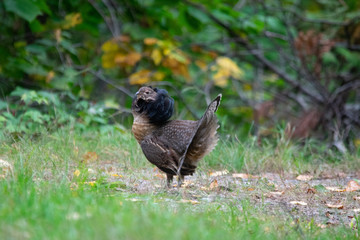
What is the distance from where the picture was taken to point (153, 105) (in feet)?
17.4

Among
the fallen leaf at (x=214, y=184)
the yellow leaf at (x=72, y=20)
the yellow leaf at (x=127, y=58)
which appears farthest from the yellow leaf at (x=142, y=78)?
the fallen leaf at (x=214, y=184)

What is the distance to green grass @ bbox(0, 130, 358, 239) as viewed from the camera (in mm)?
3143

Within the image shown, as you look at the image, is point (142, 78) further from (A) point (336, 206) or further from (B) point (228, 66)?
(A) point (336, 206)

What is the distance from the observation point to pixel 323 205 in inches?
199

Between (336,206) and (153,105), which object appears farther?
(153,105)

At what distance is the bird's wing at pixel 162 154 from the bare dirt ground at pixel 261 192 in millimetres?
244

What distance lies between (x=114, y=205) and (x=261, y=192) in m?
2.04

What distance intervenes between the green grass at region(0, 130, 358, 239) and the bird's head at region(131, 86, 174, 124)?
750mm

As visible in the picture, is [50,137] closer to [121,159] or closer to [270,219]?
[121,159]

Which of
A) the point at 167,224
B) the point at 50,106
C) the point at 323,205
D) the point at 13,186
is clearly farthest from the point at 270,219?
the point at 50,106

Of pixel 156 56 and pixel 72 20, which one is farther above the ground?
pixel 72 20

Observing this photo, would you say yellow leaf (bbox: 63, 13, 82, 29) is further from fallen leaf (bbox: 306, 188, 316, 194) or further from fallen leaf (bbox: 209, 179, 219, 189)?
fallen leaf (bbox: 306, 188, 316, 194)

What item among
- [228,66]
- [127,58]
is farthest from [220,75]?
[127,58]

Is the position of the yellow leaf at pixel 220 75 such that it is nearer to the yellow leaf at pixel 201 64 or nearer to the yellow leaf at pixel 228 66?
the yellow leaf at pixel 228 66
